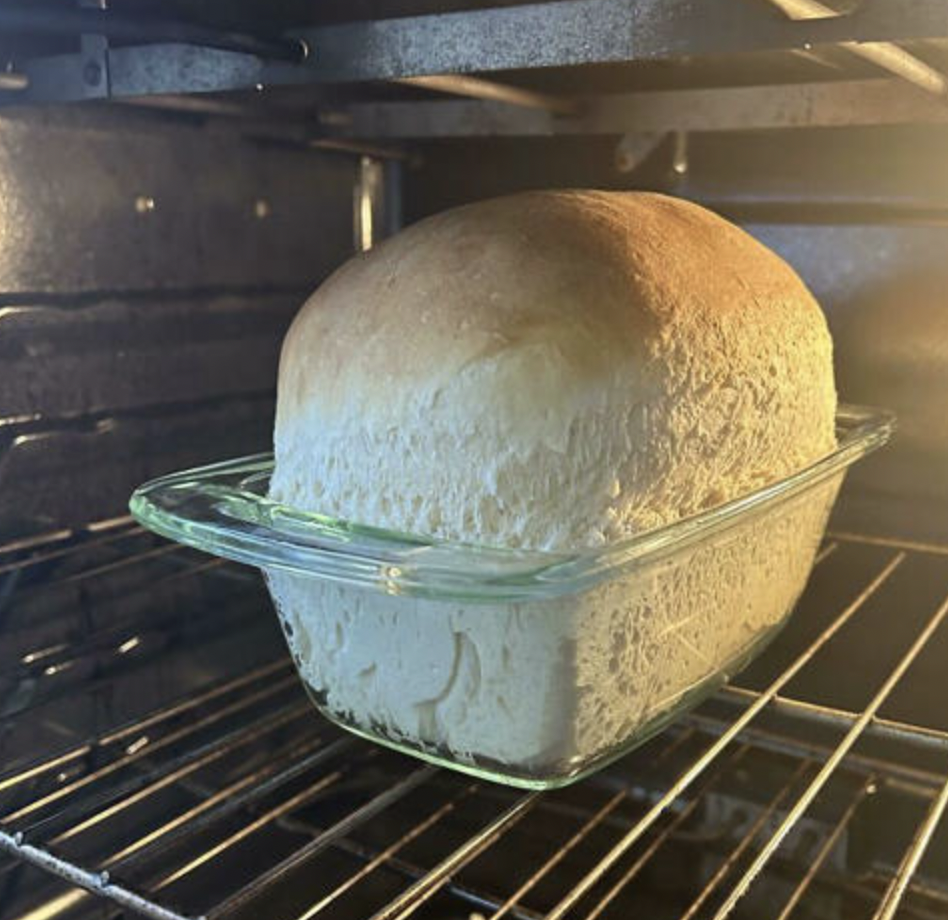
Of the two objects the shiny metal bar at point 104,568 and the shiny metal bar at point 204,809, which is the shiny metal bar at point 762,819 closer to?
Result: the shiny metal bar at point 204,809

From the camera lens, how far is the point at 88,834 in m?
0.88

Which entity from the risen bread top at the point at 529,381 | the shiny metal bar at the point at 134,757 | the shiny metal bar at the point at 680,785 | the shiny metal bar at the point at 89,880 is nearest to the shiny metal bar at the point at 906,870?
the shiny metal bar at the point at 680,785

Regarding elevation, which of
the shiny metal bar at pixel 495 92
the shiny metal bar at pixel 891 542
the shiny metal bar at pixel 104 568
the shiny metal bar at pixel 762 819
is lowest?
the shiny metal bar at pixel 762 819

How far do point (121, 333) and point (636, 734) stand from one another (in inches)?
20.8

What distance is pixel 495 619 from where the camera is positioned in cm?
68

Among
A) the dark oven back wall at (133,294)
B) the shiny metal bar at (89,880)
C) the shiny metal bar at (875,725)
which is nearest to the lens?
the shiny metal bar at (89,880)

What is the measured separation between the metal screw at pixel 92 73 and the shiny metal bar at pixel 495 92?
20 centimetres

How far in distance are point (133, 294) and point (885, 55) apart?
1.99 feet

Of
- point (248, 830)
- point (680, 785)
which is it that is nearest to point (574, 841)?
point (680, 785)

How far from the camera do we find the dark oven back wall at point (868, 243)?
104cm

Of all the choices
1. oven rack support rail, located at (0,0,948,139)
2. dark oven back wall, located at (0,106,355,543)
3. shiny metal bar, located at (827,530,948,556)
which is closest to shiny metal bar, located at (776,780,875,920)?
shiny metal bar, located at (827,530,948,556)

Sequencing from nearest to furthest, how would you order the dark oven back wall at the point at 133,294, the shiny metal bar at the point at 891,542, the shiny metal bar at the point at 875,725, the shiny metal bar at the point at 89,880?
the shiny metal bar at the point at 89,880 < the shiny metal bar at the point at 875,725 < the dark oven back wall at the point at 133,294 < the shiny metal bar at the point at 891,542

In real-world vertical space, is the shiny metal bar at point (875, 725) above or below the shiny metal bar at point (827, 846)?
above

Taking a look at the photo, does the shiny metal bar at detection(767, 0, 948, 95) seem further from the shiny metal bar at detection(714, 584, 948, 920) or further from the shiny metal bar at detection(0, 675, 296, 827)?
the shiny metal bar at detection(0, 675, 296, 827)
